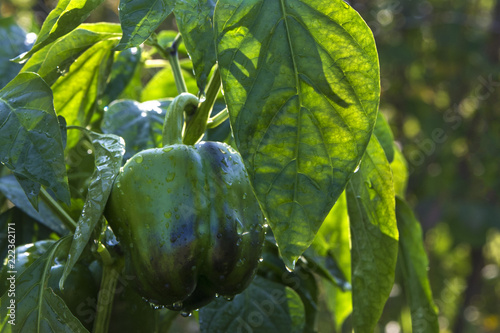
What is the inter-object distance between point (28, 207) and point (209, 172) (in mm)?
257

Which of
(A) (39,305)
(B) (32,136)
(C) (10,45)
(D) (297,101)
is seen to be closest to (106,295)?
(A) (39,305)

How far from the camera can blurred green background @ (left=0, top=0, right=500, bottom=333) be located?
2.24 metres

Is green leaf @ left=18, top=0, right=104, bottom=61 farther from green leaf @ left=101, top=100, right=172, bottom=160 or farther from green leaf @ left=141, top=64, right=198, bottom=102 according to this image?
green leaf @ left=141, top=64, right=198, bottom=102

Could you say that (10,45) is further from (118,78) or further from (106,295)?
(106,295)

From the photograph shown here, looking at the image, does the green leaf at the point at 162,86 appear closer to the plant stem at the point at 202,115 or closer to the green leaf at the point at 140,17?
the plant stem at the point at 202,115

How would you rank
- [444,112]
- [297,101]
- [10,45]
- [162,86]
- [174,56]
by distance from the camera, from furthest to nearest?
1. [444,112]
2. [162,86]
3. [10,45]
4. [174,56]
5. [297,101]

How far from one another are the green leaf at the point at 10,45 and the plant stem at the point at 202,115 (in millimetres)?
238

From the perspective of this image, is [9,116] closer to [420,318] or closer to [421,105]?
[420,318]

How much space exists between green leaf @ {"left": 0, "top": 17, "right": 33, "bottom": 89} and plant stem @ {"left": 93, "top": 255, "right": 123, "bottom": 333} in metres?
0.26

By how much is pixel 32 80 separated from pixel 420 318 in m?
0.45

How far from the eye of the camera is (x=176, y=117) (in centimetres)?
55

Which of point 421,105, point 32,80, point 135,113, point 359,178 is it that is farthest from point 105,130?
point 421,105

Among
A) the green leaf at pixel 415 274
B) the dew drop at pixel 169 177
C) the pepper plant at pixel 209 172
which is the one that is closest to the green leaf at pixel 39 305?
the pepper plant at pixel 209 172

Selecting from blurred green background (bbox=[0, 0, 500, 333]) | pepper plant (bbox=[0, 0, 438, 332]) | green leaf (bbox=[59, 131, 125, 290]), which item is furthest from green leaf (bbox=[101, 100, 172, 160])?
blurred green background (bbox=[0, 0, 500, 333])
